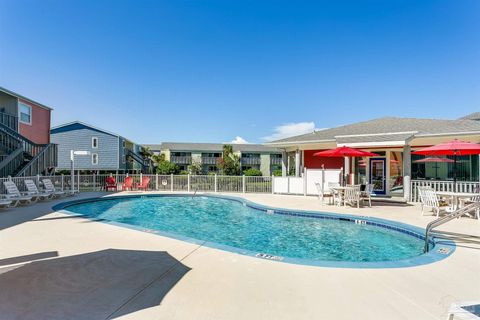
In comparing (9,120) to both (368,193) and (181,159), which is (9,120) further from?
(181,159)

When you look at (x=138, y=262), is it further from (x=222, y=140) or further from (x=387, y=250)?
(x=222, y=140)

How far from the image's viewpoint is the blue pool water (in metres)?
6.40

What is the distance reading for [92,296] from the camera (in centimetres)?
326

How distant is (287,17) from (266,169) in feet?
118

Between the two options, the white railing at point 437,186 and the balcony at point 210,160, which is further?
the balcony at point 210,160

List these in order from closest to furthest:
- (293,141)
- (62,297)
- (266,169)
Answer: (62,297)
(293,141)
(266,169)

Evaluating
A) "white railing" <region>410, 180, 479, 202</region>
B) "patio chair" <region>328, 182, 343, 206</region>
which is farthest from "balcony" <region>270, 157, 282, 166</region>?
"patio chair" <region>328, 182, 343, 206</region>

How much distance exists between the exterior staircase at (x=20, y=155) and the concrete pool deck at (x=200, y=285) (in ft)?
32.6

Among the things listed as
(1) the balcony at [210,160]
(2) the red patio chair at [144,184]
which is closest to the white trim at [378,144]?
(2) the red patio chair at [144,184]

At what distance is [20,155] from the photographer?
551 inches

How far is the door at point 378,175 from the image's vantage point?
15055 millimetres

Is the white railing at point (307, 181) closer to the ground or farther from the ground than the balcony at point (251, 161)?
closer to the ground

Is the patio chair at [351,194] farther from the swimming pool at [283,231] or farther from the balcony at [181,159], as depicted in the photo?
the balcony at [181,159]

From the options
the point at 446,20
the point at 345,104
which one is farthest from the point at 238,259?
the point at 345,104
